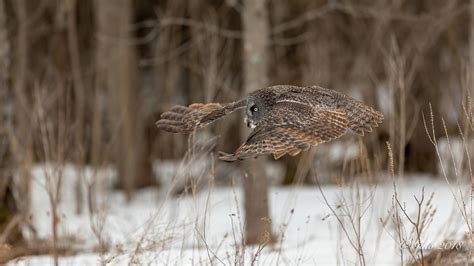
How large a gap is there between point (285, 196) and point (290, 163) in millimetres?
Result: 1203

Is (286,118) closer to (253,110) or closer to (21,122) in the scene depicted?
(253,110)

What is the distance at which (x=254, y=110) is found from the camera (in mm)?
5348

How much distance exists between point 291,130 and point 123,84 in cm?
805

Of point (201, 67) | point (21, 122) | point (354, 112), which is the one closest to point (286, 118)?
point (354, 112)

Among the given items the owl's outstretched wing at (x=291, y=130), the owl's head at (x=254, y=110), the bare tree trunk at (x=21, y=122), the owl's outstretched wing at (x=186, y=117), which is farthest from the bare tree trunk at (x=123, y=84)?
the owl's outstretched wing at (x=291, y=130)

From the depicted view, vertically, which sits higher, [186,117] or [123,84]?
[123,84]

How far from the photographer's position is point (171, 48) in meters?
12.8

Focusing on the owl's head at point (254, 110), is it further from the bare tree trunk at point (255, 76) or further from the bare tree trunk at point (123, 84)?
the bare tree trunk at point (123, 84)

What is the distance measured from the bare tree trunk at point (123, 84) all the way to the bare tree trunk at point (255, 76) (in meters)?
4.00

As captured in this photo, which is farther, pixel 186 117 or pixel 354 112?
pixel 186 117

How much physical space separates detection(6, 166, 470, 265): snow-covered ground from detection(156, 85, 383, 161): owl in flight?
0.39 metres

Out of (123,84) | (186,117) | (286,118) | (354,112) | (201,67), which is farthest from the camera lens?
(123,84)

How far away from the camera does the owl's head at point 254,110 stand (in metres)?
5.32

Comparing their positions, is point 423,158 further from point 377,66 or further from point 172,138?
point 172,138
